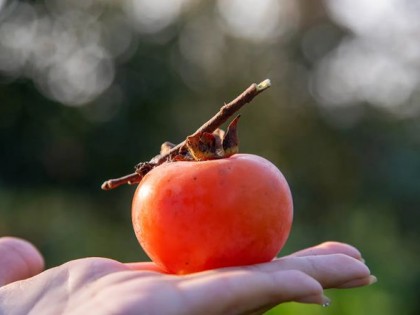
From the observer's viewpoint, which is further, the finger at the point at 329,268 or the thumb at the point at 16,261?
the thumb at the point at 16,261

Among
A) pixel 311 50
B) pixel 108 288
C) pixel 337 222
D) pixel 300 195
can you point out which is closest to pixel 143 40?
pixel 311 50

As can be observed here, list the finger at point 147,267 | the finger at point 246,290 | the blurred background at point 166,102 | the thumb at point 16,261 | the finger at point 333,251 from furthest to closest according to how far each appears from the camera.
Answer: the blurred background at point 166,102
the thumb at point 16,261
the finger at point 333,251
the finger at point 147,267
the finger at point 246,290

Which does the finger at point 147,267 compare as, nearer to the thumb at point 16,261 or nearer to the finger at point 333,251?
the finger at point 333,251

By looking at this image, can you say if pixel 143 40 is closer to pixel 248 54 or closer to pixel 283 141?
pixel 248 54

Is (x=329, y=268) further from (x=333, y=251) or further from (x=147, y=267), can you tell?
(x=147, y=267)

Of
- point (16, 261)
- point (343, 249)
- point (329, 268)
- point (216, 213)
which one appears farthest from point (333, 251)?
point (16, 261)

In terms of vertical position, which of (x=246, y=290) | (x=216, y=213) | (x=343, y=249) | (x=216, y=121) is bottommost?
(x=343, y=249)

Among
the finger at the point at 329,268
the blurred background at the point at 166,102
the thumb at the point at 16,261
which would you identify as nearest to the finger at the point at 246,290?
the finger at the point at 329,268

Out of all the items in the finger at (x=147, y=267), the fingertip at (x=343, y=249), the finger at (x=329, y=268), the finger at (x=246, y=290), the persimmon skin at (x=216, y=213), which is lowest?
the fingertip at (x=343, y=249)
